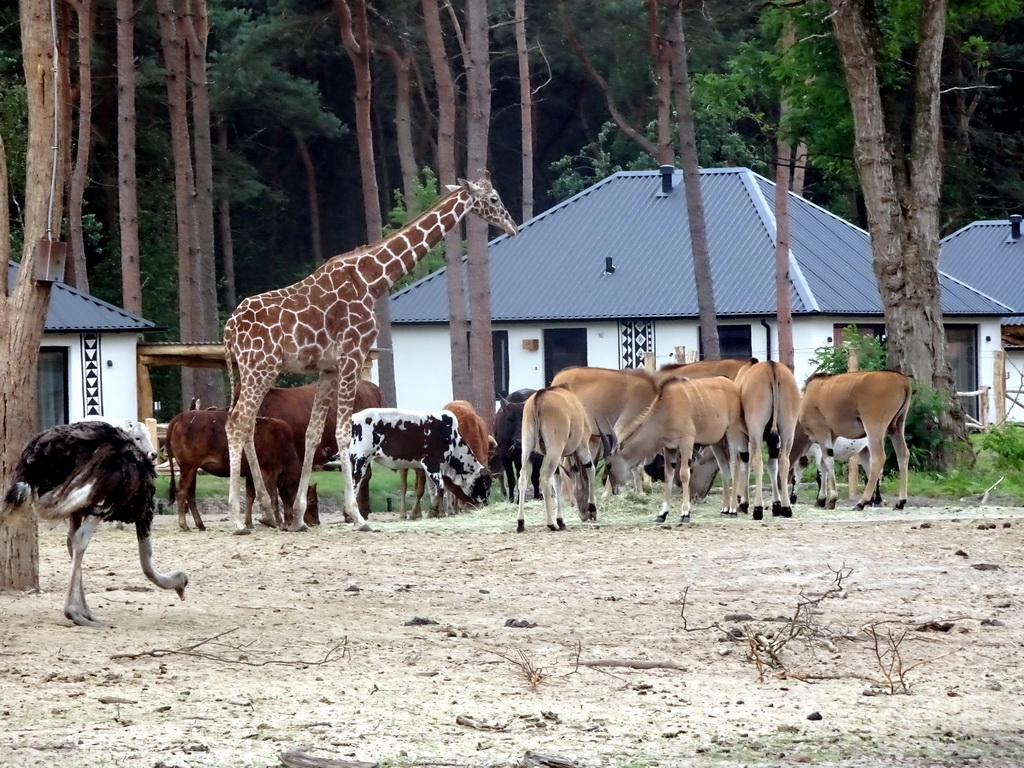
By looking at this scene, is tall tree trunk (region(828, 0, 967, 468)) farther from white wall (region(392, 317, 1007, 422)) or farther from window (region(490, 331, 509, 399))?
window (region(490, 331, 509, 399))

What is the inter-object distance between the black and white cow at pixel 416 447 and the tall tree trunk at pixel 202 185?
1446cm

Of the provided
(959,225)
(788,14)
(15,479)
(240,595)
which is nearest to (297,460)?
(240,595)

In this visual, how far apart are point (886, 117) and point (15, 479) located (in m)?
15.8

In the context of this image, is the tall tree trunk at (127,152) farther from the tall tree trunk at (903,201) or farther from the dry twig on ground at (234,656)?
the dry twig on ground at (234,656)

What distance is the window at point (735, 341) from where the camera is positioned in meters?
39.8

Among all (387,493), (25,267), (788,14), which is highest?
(788,14)

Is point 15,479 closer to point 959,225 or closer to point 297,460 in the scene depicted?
point 297,460

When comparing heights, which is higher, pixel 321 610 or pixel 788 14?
pixel 788 14

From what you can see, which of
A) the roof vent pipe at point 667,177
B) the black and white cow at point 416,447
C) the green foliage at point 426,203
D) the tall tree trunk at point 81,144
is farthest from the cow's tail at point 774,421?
the green foliage at point 426,203

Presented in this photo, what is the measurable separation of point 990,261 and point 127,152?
2566 cm

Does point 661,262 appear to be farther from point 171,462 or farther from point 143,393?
point 171,462

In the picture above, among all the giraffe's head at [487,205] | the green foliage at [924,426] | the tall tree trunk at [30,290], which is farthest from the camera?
the green foliage at [924,426]

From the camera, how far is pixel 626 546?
14.9 m

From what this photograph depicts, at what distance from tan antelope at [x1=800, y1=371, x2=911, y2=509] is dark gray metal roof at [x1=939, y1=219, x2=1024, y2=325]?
1176 inches
